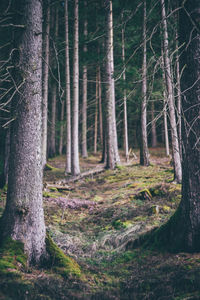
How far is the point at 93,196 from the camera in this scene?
463 inches

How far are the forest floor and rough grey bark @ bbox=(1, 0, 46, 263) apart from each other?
0.73 meters

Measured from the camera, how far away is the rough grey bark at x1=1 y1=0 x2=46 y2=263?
16.1 feet

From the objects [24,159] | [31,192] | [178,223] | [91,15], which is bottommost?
[178,223]

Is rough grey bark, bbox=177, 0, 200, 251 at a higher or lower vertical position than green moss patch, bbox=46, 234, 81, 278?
higher

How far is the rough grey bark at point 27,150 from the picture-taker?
16.1 feet

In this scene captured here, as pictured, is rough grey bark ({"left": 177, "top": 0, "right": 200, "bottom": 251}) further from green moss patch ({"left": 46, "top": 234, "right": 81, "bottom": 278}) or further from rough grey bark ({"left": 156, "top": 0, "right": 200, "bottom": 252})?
green moss patch ({"left": 46, "top": 234, "right": 81, "bottom": 278})

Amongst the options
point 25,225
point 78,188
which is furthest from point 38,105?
point 78,188

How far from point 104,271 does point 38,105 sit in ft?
12.5

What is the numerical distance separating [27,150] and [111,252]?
11.4ft

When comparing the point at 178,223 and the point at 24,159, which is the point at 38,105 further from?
the point at 178,223

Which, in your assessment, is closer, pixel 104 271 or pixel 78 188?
pixel 104 271

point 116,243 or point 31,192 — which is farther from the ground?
point 31,192

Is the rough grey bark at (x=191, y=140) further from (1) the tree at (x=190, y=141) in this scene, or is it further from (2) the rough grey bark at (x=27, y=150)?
(2) the rough grey bark at (x=27, y=150)

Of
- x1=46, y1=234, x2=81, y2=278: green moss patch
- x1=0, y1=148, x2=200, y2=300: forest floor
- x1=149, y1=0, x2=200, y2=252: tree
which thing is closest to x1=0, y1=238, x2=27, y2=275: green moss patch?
x1=0, y1=148, x2=200, y2=300: forest floor
